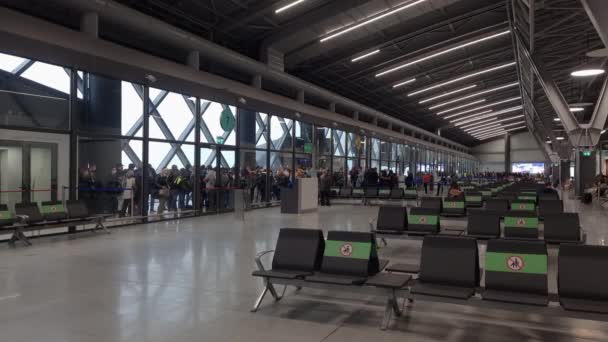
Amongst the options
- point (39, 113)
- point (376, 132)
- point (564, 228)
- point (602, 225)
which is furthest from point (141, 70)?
point (376, 132)

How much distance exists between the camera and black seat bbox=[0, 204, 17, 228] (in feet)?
29.9

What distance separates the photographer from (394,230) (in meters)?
8.39

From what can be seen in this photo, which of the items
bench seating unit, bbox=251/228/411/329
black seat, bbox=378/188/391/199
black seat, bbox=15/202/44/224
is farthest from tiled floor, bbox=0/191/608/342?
black seat, bbox=378/188/391/199

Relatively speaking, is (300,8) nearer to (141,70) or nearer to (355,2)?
(355,2)

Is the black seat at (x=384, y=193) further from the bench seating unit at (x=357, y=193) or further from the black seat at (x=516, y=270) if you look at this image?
the black seat at (x=516, y=270)

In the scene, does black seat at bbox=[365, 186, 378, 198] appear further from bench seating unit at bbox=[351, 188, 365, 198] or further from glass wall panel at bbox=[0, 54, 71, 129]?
glass wall panel at bbox=[0, 54, 71, 129]

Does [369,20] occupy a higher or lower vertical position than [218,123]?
higher

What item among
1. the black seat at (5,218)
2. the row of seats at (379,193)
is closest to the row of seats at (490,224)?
the black seat at (5,218)

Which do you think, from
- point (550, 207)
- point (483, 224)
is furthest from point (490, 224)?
point (550, 207)

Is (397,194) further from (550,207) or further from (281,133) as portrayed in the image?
(550,207)

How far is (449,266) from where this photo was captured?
461cm

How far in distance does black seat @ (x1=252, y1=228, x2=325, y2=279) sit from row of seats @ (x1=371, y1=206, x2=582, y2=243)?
3.11m

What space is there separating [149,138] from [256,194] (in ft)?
22.5

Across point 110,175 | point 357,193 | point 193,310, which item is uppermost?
point 110,175
